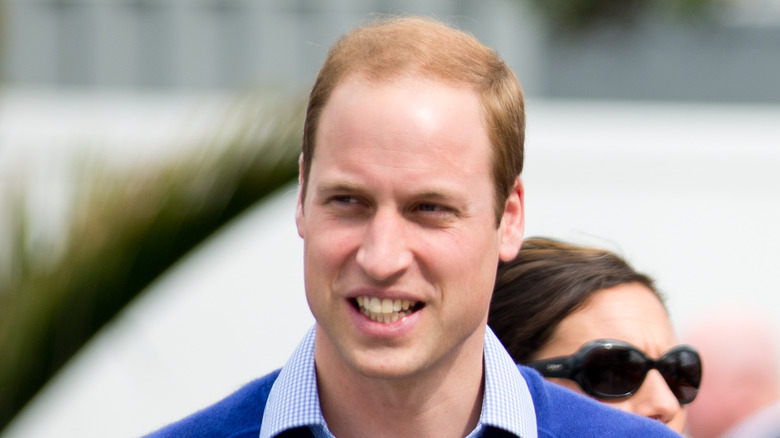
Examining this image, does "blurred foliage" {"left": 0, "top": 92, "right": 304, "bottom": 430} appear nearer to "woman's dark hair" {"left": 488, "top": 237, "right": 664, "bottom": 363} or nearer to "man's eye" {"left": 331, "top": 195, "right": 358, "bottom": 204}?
"woman's dark hair" {"left": 488, "top": 237, "right": 664, "bottom": 363}

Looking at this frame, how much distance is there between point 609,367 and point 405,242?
38.8 inches

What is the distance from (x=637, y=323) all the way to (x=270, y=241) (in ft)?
17.1

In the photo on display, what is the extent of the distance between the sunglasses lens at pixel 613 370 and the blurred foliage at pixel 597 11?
1381 cm

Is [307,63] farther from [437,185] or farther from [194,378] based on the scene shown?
[437,185]

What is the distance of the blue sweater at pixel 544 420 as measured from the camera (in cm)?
197

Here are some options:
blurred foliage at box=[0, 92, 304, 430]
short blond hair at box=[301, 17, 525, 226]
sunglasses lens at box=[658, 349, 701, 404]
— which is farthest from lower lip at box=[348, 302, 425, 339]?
blurred foliage at box=[0, 92, 304, 430]

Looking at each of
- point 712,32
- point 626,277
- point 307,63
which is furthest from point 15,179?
point 712,32

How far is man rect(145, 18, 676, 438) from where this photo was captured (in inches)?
70.4

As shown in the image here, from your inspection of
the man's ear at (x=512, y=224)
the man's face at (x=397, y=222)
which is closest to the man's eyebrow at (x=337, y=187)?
the man's face at (x=397, y=222)

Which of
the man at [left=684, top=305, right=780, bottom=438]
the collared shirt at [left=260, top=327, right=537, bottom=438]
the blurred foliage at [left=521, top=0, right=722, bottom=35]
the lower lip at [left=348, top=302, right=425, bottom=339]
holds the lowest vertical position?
the blurred foliage at [left=521, top=0, right=722, bottom=35]

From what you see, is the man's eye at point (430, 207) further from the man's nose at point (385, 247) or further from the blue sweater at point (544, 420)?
the blue sweater at point (544, 420)

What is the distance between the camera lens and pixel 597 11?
17.2 metres

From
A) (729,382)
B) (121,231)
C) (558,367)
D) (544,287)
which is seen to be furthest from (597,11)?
(558,367)

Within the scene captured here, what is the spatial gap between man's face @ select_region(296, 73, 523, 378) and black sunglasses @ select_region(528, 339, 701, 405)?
844mm
